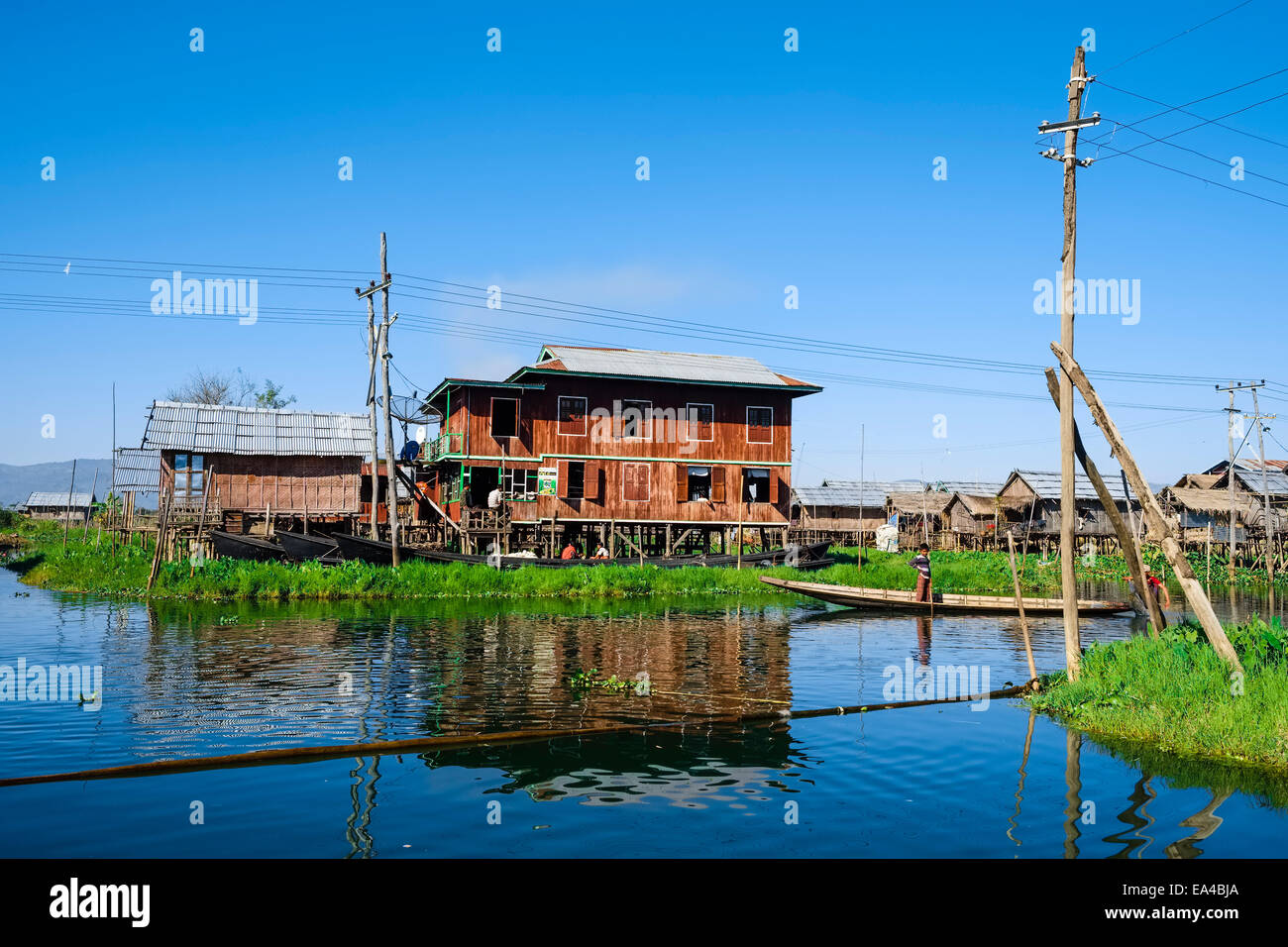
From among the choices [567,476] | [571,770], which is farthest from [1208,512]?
[571,770]

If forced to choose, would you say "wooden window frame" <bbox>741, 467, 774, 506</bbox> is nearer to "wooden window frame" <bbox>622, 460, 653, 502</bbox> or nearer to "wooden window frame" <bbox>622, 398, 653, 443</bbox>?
"wooden window frame" <bbox>622, 460, 653, 502</bbox>

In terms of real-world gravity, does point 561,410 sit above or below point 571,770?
above

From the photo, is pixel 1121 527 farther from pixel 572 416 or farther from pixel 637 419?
pixel 572 416

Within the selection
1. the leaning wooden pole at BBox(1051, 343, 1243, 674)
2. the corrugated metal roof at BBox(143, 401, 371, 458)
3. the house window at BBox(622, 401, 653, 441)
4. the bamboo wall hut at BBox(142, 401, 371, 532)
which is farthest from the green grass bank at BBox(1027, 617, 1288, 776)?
the corrugated metal roof at BBox(143, 401, 371, 458)

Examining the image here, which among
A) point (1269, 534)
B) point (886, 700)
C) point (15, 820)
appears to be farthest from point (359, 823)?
point (1269, 534)

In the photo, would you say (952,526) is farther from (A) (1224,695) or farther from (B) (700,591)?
(A) (1224,695)

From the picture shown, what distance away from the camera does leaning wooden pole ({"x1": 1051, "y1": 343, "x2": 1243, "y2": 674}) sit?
11586 mm

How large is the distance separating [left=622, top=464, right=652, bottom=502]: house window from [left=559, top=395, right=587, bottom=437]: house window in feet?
8.18

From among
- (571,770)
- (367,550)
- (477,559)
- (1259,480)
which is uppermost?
(1259,480)

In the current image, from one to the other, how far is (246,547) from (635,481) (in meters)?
15.4

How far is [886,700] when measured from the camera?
14109 mm

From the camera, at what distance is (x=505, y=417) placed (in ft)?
124

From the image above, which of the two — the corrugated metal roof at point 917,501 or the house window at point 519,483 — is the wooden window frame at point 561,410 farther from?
the corrugated metal roof at point 917,501
